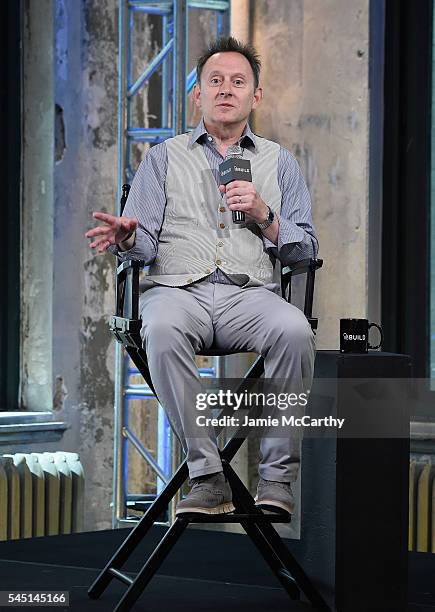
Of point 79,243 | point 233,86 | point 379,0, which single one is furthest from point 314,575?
point 379,0

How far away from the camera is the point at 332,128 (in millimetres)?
4848

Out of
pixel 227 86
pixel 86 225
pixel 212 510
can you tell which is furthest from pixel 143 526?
pixel 86 225

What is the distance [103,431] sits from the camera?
5094mm

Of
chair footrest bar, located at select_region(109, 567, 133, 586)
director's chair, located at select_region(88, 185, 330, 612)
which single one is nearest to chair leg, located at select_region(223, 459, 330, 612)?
director's chair, located at select_region(88, 185, 330, 612)

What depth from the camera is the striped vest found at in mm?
2949

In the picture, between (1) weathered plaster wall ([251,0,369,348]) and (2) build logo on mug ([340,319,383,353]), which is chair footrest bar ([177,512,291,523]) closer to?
(2) build logo on mug ([340,319,383,353])

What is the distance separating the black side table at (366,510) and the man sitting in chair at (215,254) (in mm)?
154

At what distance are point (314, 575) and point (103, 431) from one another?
91.3 inches

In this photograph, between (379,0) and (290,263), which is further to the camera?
(379,0)

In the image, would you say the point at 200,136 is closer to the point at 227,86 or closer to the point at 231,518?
the point at 227,86

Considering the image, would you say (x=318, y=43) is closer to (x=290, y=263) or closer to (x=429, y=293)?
(x=429, y=293)

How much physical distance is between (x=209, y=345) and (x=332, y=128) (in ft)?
7.47

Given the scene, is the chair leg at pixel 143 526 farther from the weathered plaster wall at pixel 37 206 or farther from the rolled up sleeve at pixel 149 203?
the weathered plaster wall at pixel 37 206

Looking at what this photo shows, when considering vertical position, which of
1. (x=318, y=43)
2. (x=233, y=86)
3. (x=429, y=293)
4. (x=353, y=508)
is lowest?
(x=353, y=508)
